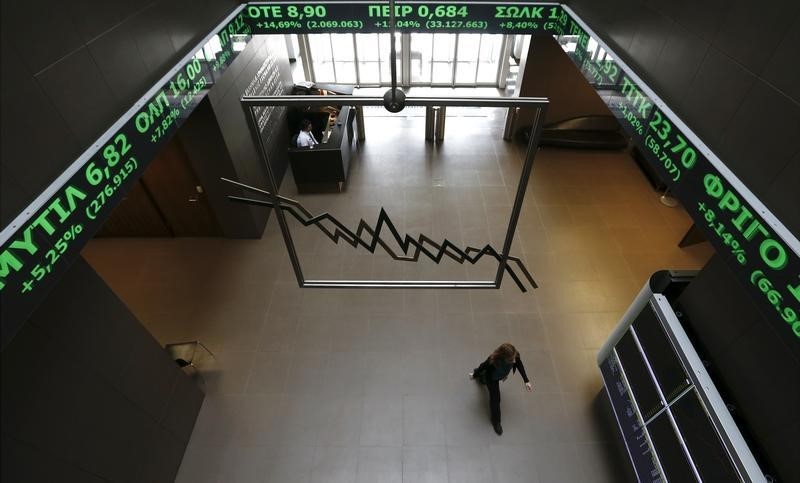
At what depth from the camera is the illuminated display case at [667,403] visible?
115 inches

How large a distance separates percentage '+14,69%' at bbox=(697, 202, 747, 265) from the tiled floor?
2941mm

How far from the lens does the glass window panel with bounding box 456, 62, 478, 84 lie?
1211cm

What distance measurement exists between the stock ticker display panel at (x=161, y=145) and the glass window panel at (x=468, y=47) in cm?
658

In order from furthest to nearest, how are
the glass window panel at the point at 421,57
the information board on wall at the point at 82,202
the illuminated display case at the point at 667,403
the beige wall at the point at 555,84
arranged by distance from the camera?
the glass window panel at the point at 421,57
the beige wall at the point at 555,84
the illuminated display case at the point at 667,403
the information board on wall at the point at 82,202

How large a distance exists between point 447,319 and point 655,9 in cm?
434

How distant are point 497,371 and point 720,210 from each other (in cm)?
261

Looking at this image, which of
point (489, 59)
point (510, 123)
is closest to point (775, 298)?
point (510, 123)

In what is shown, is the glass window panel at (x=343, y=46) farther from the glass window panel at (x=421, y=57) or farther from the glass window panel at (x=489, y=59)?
the glass window panel at (x=489, y=59)

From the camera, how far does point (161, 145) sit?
3.68 m

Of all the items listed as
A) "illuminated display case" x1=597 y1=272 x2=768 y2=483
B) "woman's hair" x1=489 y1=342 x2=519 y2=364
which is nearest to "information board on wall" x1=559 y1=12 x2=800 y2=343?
"illuminated display case" x1=597 y1=272 x2=768 y2=483

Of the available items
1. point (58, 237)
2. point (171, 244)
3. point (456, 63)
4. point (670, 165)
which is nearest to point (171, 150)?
point (171, 244)

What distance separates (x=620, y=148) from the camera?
901cm

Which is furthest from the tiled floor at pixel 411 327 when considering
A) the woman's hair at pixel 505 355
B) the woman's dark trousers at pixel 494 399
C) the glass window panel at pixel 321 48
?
the glass window panel at pixel 321 48

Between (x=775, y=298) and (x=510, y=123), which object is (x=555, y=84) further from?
(x=775, y=298)
